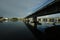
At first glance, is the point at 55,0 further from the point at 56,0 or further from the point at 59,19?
the point at 59,19

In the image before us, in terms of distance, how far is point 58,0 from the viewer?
2309cm

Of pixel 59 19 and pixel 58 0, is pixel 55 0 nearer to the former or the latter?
pixel 58 0

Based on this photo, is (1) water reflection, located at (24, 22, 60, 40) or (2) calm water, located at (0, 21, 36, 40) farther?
(1) water reflection, located at (24, 22, 60, 40)

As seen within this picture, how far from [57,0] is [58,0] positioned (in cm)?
18

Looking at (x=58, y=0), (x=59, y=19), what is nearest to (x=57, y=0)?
(x=58, y=0)

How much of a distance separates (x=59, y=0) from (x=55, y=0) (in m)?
0.79

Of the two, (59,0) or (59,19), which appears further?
(59,19)

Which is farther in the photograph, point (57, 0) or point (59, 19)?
point (59, 19)

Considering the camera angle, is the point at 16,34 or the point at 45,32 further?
the point at 45,32

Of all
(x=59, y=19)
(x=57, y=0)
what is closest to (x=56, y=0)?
(x=57, y=0)

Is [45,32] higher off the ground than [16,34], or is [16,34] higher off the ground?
[16,34]

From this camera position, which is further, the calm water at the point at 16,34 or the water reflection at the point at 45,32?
the water reflection at the point at 45,32

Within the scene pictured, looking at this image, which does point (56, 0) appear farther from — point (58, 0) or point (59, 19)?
point (59, 19)

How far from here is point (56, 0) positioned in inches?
916
